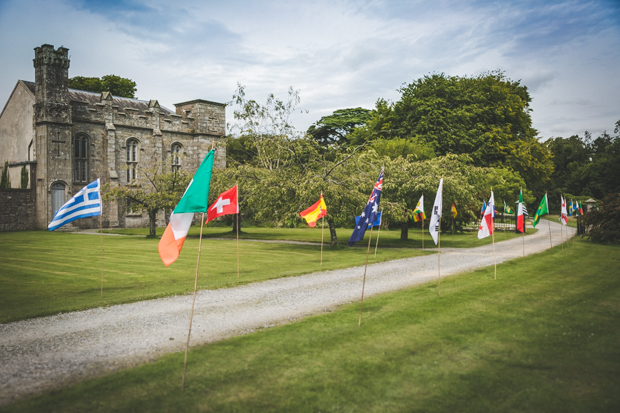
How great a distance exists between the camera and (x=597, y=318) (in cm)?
965

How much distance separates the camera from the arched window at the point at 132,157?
150ft

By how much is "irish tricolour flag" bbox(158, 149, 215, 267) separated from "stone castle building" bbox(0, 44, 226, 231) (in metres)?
31.6

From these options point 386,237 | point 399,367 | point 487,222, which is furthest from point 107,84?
point 399,367

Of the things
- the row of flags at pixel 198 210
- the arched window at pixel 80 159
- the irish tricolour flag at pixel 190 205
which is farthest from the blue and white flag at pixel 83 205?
the arched window at pixel 80 159

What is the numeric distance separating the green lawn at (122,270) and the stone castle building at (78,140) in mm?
16590

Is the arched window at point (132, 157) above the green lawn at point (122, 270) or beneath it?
above

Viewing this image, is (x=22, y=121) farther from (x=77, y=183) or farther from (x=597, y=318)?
(x=597, y=318)

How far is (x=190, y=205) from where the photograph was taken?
7.33m

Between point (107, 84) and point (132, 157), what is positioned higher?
point (107, 84)

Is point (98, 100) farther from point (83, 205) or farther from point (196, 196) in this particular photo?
point (196, 196)

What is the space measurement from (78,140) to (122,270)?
3110 cm

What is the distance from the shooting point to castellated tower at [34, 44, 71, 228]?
39.2m

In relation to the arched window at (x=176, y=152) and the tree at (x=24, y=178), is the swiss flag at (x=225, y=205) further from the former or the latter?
the arched window at (x=176, y=152)

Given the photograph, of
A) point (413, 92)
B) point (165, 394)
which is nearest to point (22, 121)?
point (413, 92)
